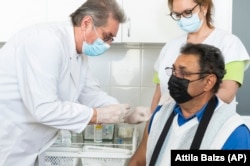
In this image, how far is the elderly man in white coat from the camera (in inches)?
54.6

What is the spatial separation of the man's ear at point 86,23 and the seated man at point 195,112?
40 centimetres

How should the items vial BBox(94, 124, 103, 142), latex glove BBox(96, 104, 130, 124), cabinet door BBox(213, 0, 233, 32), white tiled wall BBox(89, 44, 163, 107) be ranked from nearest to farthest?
latex glove BBox(96, 104, 130, 124) < cabinet door BBox(213, 0, 233, 32) < vial BBox(94, 124, 103, 142) < white tiled wall BBox(89, 44, 163, 107)

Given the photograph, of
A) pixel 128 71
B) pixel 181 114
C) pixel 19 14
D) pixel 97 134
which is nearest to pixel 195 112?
pixel 181 114

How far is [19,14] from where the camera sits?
2111mm

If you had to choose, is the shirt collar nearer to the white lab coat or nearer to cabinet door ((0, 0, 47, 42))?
the white lab coat

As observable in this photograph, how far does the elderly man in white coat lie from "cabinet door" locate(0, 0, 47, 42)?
58 cm

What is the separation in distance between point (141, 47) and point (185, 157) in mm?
1230

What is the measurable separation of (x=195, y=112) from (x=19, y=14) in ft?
4.14

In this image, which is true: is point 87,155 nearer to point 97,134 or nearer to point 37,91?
point 97,134

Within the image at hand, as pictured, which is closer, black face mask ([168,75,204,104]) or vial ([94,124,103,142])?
black face mask ([168,75,204,104])

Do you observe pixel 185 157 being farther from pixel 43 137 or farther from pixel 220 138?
pixel 43 137

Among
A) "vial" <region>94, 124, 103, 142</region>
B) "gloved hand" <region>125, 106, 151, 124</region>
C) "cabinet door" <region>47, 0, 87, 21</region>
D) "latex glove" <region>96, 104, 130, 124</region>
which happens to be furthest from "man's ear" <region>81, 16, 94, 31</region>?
"vial" <region>94, 124, 103, 142</region>
